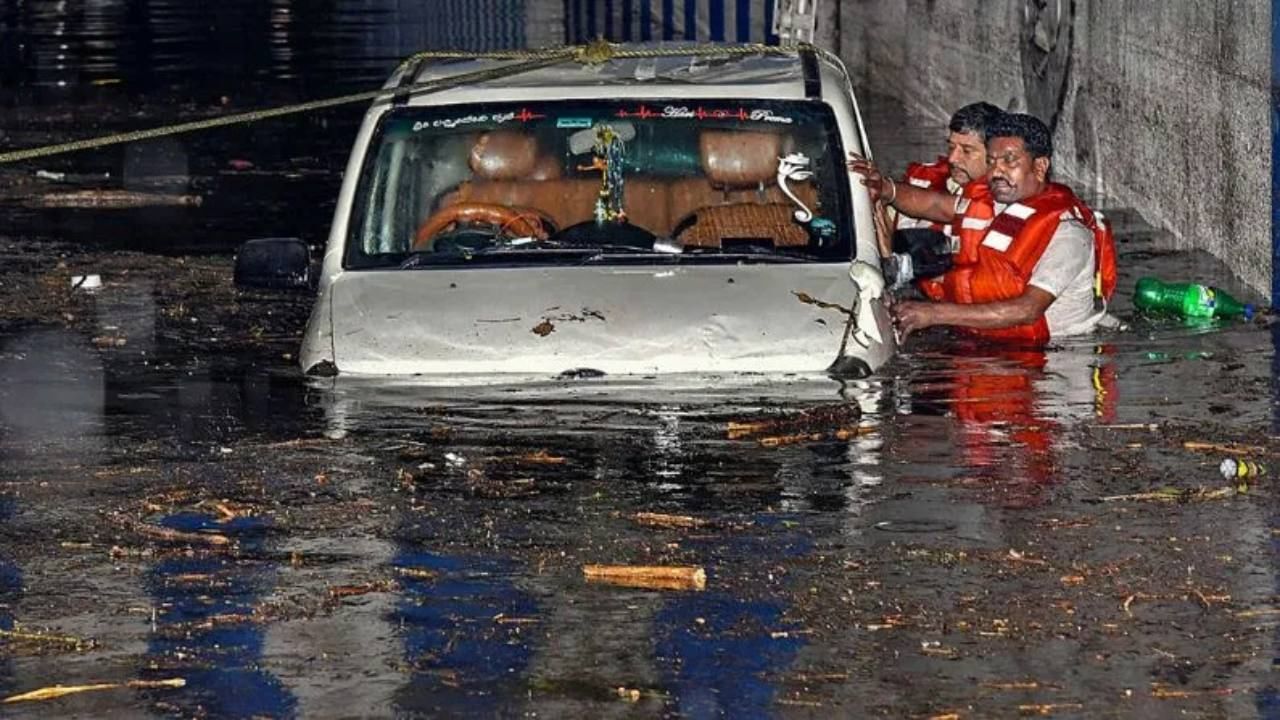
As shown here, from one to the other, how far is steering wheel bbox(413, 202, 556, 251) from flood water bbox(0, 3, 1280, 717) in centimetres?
72

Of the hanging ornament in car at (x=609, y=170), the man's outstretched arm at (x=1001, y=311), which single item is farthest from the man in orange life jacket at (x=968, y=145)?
the hanging ornament in car at (x=609, y=170)

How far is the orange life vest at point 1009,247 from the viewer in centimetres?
1071

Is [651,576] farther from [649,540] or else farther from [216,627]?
[216,627]

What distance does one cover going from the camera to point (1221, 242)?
571 inches

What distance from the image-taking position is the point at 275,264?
909 cm

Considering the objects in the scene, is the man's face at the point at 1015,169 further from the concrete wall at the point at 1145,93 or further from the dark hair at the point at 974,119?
the concrete wall at the point at 1145,93

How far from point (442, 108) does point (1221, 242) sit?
625 cm

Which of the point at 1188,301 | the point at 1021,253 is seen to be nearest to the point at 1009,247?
the point at 1021,253

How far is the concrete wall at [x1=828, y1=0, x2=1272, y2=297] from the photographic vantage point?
1382 centimetres

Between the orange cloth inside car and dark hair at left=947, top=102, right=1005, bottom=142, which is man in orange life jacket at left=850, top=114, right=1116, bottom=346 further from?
the orange cloth inside car

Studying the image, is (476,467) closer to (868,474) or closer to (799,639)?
(868,474)

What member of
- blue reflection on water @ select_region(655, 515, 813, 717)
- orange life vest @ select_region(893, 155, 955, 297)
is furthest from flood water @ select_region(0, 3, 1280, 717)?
orange life vest @ select_region(893, 155, 955, 297)

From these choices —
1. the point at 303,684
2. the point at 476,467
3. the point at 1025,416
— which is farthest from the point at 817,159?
the point at 303,684

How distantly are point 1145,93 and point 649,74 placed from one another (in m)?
7.49
